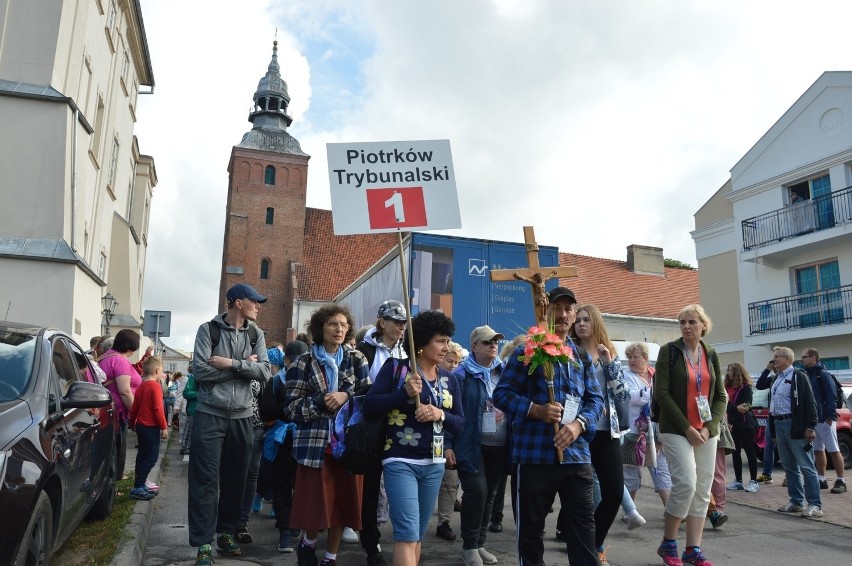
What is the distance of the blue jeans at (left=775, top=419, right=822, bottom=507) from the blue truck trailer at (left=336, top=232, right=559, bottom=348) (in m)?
5.44

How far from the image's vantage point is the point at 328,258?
5475 cm

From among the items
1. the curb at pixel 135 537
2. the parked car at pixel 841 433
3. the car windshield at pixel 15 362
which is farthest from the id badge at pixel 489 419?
the parked car at pixel 841 433

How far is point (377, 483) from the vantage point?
553 cm

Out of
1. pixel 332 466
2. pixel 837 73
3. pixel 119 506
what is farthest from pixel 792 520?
pixel 837 73

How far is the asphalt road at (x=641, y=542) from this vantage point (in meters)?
5.89

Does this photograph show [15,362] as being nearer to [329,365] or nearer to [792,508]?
[329,365]

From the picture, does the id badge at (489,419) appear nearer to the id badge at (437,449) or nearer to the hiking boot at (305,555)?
the id badge at (437,449)

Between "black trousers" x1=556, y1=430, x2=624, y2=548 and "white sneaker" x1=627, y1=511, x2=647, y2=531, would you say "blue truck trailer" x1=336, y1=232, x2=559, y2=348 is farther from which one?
"black trousers" x1=556, y1=430, x2=624, y2=548

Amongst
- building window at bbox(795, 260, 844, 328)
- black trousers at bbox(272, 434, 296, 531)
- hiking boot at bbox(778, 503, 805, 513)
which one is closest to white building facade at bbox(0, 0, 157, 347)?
black trousers at bbox(272, 434, 296, 531)

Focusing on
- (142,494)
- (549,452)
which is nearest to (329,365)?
(549,452)

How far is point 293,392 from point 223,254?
172 ft

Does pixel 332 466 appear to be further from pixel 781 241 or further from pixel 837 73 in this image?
pixel 837 73

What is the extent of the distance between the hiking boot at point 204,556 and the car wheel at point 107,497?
144 cm

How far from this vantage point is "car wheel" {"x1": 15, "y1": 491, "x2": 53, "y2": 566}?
11.1 feet
